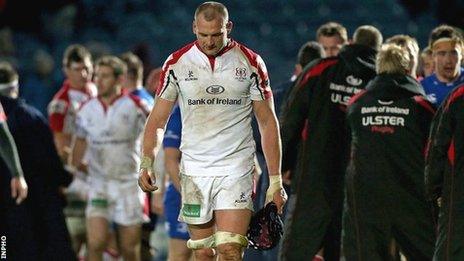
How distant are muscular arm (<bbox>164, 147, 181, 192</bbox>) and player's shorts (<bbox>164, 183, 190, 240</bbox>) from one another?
0.54m

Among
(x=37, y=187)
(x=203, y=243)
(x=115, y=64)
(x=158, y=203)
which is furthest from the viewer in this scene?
(x=115, y=64)

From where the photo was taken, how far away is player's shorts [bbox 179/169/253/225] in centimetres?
819

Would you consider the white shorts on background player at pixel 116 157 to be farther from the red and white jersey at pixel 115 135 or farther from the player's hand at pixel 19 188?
the player's hand at pixel 19 188

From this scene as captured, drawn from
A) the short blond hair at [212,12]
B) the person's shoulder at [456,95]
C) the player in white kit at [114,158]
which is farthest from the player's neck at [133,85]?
the person's shoulder at [456,95]

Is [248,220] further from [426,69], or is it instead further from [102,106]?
[102,106]

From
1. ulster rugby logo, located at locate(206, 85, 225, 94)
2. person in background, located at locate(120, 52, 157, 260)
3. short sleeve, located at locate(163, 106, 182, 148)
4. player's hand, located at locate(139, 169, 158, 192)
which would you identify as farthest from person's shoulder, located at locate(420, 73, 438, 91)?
person in background, located at locate(120, 52, 157, 260)

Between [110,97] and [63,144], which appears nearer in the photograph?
[110,97]

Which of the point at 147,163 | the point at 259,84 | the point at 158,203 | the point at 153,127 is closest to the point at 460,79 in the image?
the point at 259,84

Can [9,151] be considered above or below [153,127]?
below

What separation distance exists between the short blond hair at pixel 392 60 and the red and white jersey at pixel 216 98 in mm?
1547

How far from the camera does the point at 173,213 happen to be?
1130cm

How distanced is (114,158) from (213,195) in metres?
4.96

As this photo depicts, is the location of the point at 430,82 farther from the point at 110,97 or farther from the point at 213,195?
the point at 110,97

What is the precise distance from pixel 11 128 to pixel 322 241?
2.80m
